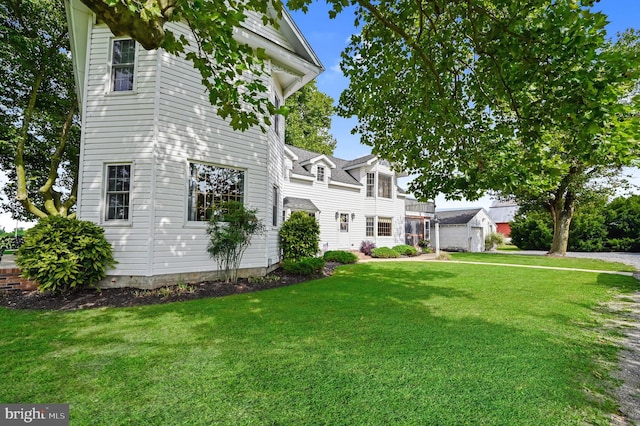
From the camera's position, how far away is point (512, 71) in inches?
153

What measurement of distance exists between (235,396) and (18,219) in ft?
74.7

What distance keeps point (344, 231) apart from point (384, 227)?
385 centimetres

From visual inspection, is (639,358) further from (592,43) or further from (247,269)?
(247,269)

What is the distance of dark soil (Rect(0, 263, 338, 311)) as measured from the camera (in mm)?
6211

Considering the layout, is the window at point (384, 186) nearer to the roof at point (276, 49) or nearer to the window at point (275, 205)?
the roof at point (276, 49)

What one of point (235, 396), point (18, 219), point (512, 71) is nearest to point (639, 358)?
point (512, 71)

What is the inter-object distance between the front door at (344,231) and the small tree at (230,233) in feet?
36.7

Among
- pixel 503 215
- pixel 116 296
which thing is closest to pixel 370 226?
pixel 116 296

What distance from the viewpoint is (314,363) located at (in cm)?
340

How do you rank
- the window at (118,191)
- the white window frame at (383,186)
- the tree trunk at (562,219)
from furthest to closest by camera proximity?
the white window frame at (383,186), the tree trunk at (562,219), the window at (118,191)

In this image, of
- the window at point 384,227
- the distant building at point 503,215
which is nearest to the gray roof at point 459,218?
the window at point 384,227

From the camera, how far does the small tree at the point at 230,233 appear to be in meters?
8.29

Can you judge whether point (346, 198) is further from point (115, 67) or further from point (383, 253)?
point (115, 67)

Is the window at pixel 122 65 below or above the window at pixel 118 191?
above
